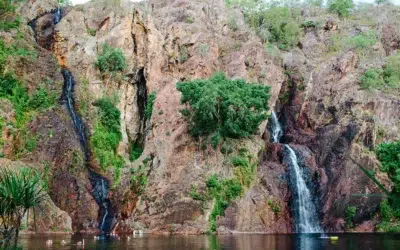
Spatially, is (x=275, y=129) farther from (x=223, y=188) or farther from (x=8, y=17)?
(x=8, y=17)

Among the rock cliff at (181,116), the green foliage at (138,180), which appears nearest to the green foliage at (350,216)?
the rock cliff at (181,116)

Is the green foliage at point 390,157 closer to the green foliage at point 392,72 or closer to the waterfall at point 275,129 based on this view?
the green foliage at point 392,72

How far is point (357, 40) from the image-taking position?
210 feet

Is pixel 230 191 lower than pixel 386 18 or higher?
lower

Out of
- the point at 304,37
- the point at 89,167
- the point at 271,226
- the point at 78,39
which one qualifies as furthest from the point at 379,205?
the point at 78,39

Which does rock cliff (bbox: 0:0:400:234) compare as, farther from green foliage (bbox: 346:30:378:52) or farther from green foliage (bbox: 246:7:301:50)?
green foliage (bbox: 246:7:301:50)

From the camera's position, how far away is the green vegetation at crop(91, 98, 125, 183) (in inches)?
1935

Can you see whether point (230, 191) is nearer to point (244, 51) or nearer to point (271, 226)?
point (271, 226)

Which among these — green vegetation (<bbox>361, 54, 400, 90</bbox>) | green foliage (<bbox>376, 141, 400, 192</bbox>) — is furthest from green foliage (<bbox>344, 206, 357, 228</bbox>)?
green vegetation (<bbox>361, 54, 400, 90</bbox>)

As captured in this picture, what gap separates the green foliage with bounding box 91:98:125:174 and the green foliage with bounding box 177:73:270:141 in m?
9.41

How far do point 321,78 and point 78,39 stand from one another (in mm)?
32876

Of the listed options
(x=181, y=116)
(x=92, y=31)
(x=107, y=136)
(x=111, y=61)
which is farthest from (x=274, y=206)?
(x=92, y=31)

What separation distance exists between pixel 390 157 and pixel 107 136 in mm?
31240

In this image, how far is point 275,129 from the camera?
188ft
